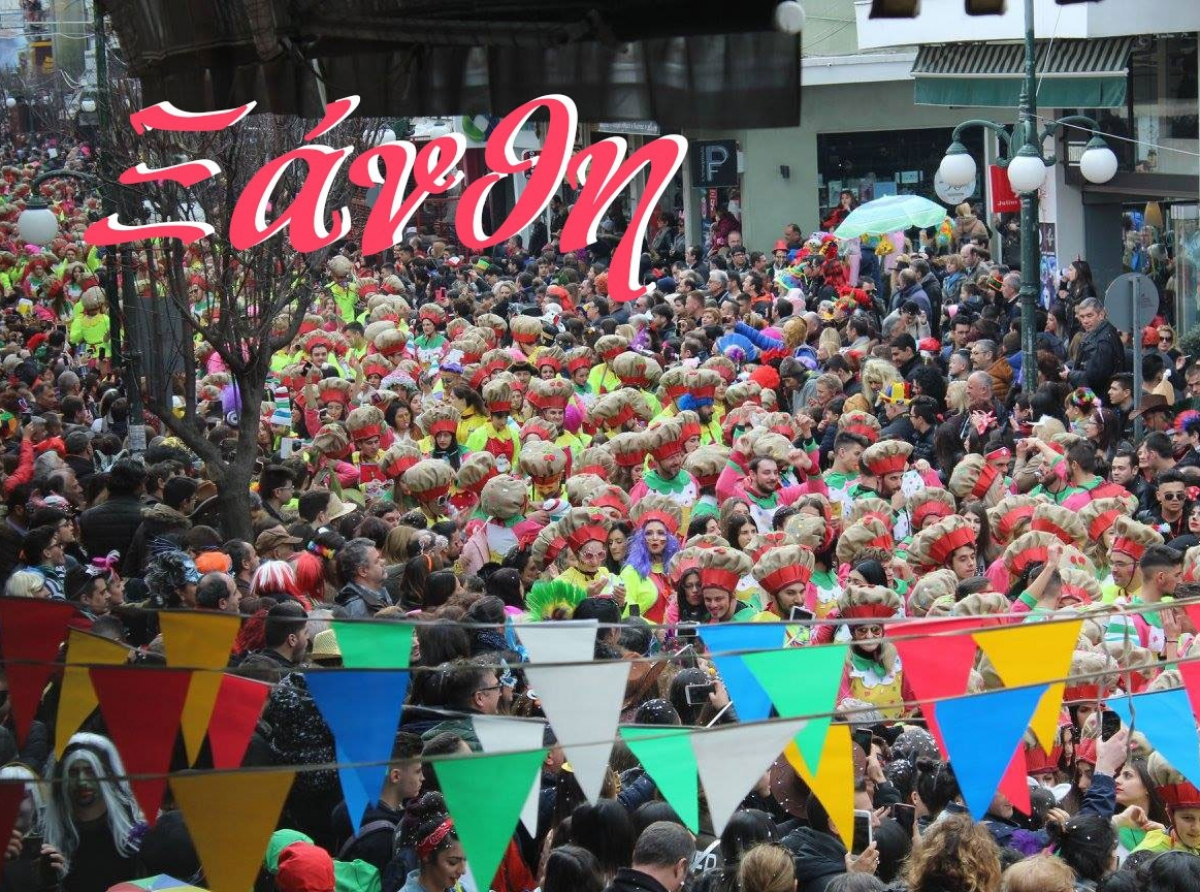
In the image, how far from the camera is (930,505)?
426 inches

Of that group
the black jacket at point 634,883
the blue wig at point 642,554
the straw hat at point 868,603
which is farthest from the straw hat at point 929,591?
the black jacket at point 634,883

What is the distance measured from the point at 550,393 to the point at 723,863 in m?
9.42

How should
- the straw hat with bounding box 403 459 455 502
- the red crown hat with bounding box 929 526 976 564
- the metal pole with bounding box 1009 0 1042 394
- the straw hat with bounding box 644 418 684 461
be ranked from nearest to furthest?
the red crown hat with bounding box 929 526 976 564
the straw hat with bounding box 403 459 455 502
the straw hat with bounding box 644 418 684 461
the metal pole with bounding box 1009 0 1042 394

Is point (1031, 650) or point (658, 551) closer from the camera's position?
point (1031, 650)

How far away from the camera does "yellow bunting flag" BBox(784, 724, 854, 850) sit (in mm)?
6234

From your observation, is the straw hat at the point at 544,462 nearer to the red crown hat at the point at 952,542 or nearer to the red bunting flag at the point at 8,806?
the red crown hat at the point at 952,542

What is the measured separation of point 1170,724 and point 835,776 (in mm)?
1137

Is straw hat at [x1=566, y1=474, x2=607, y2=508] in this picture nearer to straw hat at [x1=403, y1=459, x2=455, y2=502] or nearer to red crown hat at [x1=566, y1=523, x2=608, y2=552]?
straw hat at [x1=403, y1=459, x2=455, y2=502]

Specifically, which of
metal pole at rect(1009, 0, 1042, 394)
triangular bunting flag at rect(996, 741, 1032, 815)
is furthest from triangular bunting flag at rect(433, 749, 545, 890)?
metal pole at rect(1009, 0, 1042, 394)

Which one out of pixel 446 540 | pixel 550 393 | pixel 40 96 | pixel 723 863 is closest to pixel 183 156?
pixel 550 393

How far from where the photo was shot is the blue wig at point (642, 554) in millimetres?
10789

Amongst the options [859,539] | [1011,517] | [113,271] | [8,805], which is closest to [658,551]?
[859,539]

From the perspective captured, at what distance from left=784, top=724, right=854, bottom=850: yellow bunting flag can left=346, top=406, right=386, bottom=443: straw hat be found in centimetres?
836

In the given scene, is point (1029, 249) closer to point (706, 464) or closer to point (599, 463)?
point (599, 463)
